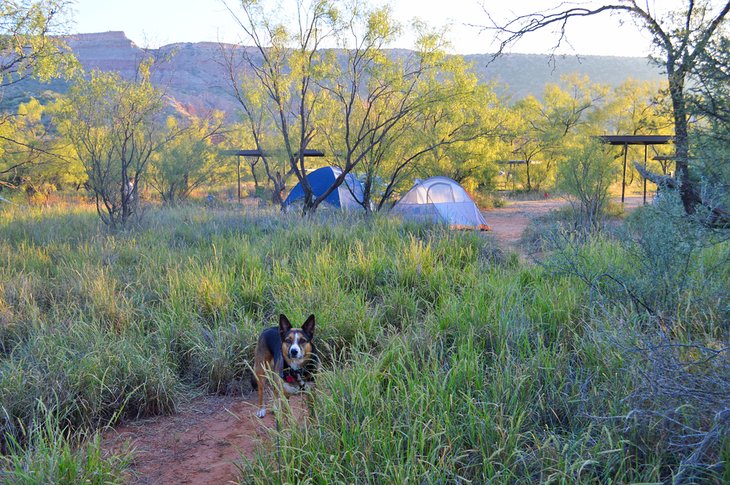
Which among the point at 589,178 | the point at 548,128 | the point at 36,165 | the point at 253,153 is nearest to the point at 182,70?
the point at 548,128

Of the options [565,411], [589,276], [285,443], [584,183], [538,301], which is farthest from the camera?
[584,183]

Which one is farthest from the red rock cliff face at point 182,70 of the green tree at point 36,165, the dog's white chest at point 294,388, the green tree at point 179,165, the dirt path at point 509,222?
the dog's white chest at point 294,388

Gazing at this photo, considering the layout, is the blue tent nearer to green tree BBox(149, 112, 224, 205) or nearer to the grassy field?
green tree BBox(149, 112, 224, 205)

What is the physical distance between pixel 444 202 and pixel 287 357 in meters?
12.8

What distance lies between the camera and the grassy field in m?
2.83

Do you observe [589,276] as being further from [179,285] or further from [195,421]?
[179,285]

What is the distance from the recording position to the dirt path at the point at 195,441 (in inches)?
136

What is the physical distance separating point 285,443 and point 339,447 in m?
0.28

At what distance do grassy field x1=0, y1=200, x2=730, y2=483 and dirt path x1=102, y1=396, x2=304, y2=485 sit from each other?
6.6 inches

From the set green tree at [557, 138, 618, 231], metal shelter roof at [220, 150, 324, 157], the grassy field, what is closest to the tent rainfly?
green tree at [557, 138, 618, 231]

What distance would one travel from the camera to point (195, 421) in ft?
14.1

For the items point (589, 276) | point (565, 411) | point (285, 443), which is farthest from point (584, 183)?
point (285, 443)

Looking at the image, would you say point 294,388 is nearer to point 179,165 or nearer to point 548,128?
point 179,165

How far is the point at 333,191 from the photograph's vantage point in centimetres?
1853
